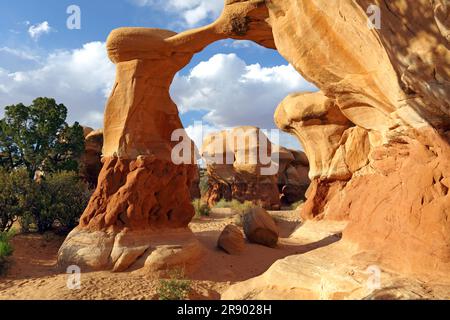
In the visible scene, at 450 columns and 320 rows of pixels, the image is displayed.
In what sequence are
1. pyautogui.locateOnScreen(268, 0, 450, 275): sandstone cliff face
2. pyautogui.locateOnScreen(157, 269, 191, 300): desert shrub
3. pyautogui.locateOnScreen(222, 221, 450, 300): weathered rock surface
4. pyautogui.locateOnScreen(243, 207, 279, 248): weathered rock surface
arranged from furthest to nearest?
pyautogui.locateOnScreen(243, 207, 279, 248): weathered rock surface
pyautogui.locateOnScreen(157, 269, 191, 300): desert shrub
pyautogui.locateOnScreen(268, 0, 450, 275): sandstone cliff face
pyautogui.locateOnScreen(222, 221, 450, 300): weathered rock surface

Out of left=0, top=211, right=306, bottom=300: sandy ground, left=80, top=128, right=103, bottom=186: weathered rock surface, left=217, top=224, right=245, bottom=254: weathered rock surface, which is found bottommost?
left=0, top=211, right=306, bottom=300: sandy ground

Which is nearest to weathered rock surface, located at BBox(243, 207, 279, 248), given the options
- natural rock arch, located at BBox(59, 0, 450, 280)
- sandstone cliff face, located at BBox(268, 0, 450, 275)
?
natural rock arch, located at BBox(59, 0, 450, 280)

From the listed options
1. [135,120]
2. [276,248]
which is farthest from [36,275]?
[276,248]

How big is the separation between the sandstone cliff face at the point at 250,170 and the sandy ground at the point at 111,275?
38.5ft

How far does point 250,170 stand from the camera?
24641mm

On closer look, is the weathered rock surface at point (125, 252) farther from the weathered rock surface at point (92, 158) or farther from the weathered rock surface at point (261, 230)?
the weathered rock surface at point (92, 158)

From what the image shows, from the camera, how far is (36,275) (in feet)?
26.9

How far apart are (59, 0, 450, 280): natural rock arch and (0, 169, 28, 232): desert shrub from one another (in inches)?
180

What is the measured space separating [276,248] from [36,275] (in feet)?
23.5

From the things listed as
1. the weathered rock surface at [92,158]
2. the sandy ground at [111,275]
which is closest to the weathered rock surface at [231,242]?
the sandy ground at [111,275]

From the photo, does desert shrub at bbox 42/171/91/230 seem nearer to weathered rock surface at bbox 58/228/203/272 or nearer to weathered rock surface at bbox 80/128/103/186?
weathered rock surface at bbox 58/228/203/272

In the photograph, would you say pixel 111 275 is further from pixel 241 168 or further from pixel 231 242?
pixel 241 168

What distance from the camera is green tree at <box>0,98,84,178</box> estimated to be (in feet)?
50.3

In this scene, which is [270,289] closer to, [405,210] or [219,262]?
[405,210]
